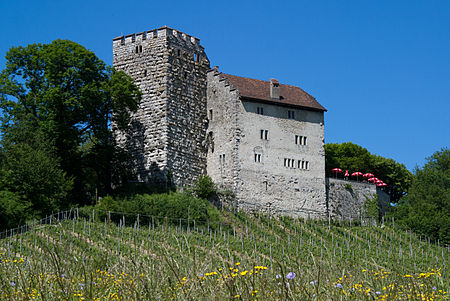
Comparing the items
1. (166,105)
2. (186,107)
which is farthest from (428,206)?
(166,105)

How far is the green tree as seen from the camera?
132 feet

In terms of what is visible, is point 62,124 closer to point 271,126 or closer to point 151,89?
point 151,89

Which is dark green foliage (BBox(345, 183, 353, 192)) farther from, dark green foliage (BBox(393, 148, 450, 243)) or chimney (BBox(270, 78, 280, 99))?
chimney (BBox(270, 78, 280, 99))

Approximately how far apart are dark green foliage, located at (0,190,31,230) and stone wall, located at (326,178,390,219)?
71.5 ft

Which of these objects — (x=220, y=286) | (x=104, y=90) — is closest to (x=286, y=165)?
(x=104, y=90)

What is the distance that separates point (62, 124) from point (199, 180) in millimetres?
9602

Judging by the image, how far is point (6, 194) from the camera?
117 feet

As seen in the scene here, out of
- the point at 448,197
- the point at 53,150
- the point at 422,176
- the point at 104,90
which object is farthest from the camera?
the point at 422,176

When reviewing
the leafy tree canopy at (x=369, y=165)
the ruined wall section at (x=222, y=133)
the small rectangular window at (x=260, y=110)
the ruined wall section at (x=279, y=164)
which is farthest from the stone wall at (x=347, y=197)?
the leafy tree canopy at (x=369, y=165)

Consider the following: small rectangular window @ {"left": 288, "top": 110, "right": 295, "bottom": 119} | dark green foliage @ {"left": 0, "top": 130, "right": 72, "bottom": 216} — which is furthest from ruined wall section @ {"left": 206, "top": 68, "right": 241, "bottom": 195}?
dark green foliage @ {"left": 0, "top": 130, "right": 72, "bottom": 216}

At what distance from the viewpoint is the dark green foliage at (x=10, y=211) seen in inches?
1342

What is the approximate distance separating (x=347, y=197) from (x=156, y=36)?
17488 mm

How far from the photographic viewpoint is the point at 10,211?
34.1 m

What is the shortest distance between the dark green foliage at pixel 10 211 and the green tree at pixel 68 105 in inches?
178
